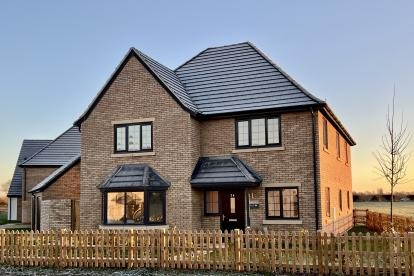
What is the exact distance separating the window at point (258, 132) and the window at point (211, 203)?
8.78 feet

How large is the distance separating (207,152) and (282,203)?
4.44m

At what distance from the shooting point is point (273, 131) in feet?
68.9

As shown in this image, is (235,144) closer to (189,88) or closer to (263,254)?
(189,88)

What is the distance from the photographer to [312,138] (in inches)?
794

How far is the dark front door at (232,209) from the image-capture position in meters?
21.1

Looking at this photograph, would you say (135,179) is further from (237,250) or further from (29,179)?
(29,179)

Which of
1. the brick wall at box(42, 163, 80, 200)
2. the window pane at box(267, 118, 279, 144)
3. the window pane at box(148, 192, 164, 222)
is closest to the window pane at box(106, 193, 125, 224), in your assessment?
the window pane at box(148, 192, 164, 222)

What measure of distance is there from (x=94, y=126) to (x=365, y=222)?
22808 millimetres

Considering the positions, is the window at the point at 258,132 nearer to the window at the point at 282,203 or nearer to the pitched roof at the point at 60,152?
the window at the point at 282,203

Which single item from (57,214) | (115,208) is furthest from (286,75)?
(57,214)

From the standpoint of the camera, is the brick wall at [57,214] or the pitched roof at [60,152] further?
the pitched roof at [60,152]

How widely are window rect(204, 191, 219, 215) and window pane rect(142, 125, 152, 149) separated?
145 inches

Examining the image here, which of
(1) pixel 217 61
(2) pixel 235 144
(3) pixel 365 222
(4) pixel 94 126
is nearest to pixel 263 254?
(2) pixel 235 144

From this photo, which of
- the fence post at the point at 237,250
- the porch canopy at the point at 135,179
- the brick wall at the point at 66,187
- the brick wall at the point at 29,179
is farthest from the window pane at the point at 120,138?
the brick wall at the point at 29,179
